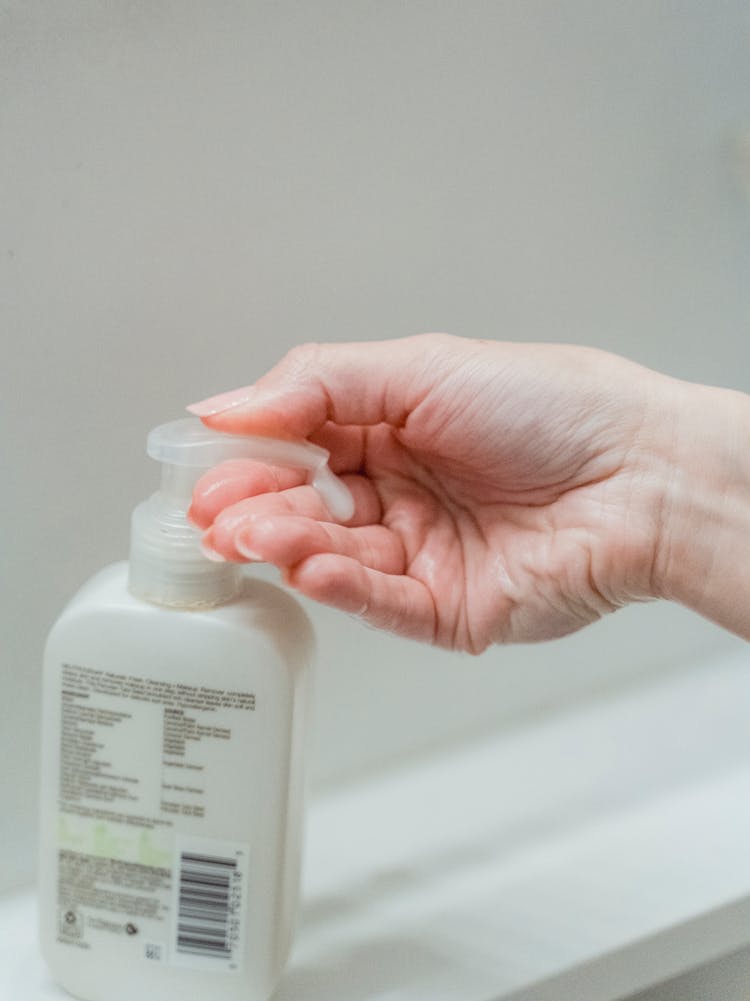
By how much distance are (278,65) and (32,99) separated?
4.8 inches

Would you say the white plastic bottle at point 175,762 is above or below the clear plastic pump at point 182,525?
Answer: below

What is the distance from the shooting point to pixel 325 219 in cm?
61

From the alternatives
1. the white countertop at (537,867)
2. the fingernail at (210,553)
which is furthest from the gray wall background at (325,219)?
the fingernail at (210,553)

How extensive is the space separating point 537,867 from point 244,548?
32 cm

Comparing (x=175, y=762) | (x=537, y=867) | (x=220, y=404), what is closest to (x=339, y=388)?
(x=220, y=404)

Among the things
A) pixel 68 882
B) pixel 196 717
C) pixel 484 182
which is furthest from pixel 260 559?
pixel 484 182

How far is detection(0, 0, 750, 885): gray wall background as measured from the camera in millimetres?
537

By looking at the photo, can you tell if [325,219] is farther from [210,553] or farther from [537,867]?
[537,867]

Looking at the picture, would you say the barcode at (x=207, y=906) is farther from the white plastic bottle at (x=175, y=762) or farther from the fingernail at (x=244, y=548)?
the fingernail at (x=244, y=548)

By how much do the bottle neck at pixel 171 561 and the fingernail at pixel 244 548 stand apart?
0.04 metres

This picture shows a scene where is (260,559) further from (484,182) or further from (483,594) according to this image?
(484,182)

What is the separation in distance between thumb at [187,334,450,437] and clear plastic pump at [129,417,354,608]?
0.01 m

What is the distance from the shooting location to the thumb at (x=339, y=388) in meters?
0.50

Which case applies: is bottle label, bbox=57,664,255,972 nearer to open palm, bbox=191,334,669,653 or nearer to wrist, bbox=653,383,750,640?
open palm, bbox=191,334,669,653
